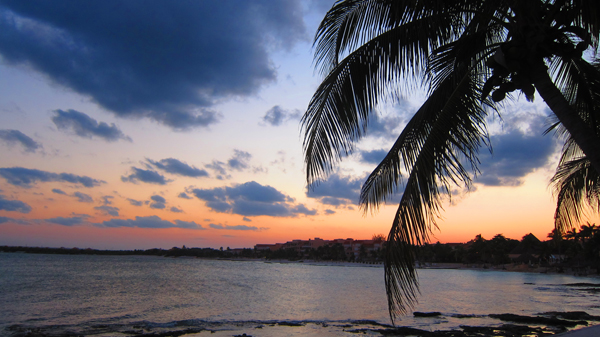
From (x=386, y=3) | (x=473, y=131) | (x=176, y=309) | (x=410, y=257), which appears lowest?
(x=176, y=309)

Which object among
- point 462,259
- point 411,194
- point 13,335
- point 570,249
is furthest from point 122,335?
point 462,259

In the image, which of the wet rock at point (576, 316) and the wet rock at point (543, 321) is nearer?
the wet rock at point (543, 321)

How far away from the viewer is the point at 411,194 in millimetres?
3330

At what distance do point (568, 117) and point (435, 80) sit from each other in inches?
66.9

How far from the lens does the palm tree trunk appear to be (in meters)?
3.20

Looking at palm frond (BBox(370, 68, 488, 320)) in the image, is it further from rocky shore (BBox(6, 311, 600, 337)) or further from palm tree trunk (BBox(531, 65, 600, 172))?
rocky shore (BBox(6, 311, 600, 337))

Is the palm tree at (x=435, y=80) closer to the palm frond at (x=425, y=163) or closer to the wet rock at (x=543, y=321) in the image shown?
the palm frond at (x=425, y=163)

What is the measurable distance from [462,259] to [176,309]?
94.1 meters

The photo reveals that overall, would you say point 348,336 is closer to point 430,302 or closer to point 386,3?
point 386,3

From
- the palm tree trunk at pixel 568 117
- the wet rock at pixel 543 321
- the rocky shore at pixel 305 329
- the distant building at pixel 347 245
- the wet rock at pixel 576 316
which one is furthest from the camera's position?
the distant building at pixel 347 245

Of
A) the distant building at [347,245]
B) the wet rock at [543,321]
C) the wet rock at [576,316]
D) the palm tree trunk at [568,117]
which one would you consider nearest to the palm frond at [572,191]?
the palm tree trunk at [568,117]

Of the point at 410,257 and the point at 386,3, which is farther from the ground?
the point at 386,3

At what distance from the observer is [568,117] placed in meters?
3.33

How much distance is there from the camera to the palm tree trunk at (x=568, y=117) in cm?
320
